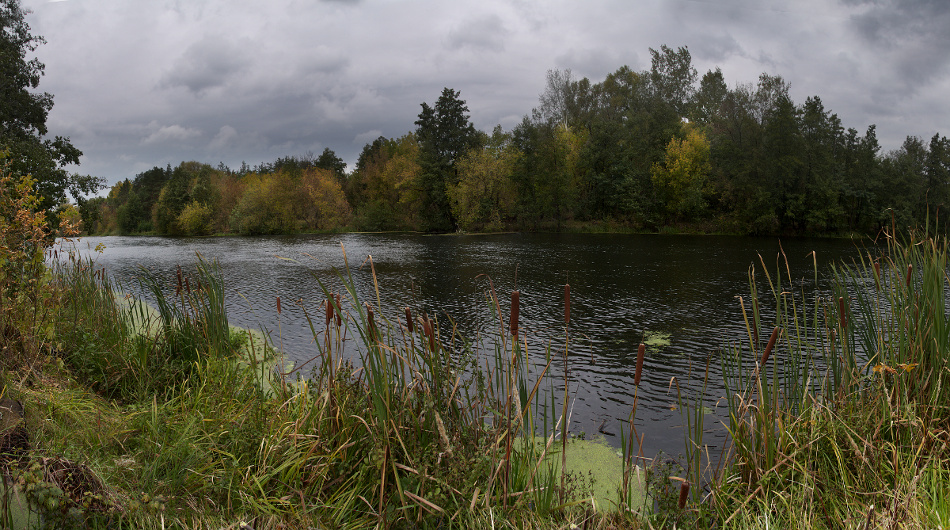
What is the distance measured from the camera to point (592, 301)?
15.2 metres

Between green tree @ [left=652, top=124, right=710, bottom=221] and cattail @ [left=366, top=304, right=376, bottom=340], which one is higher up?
green tree @ [left=652, top=124, right=710, bottom=221]

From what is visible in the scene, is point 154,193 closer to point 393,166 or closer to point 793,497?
point 393,166

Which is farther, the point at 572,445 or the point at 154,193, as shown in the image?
the point at 154,193

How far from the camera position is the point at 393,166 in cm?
6444

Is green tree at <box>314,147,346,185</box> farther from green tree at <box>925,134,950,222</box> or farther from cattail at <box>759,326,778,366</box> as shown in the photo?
cattail at <box>759,326,778,366</box>

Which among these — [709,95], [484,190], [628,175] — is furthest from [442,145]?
[709,95]

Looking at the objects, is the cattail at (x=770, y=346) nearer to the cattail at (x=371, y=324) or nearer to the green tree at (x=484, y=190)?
the cattail at (x=371, y=324)

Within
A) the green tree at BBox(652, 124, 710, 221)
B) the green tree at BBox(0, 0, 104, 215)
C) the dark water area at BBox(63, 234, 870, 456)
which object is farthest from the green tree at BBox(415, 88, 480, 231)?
the green tree at BBox(0, 0, 104, 215)

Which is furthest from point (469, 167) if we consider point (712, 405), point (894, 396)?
point (894, 396)

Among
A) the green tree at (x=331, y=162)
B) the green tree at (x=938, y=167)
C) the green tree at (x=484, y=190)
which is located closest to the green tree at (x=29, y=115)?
the green tree at (x=484, y=190)

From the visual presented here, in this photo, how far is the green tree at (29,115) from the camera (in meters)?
17.4

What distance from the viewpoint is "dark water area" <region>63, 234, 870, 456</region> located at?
291 inches

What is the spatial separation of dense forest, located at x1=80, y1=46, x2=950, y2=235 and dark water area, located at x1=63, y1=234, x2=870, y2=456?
1436 centimetres

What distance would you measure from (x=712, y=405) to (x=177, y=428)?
21.2 ft
